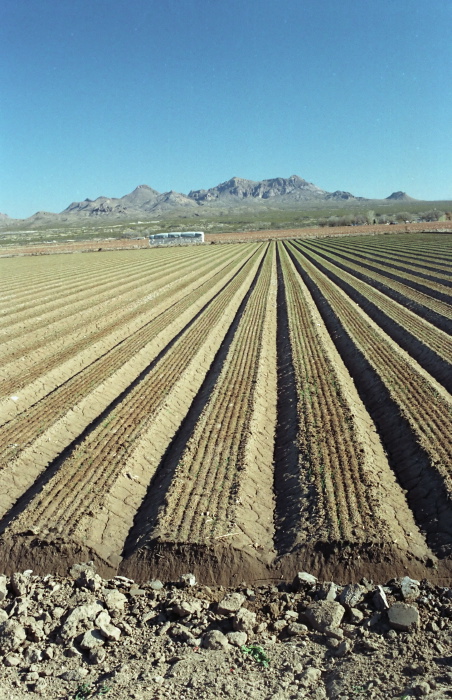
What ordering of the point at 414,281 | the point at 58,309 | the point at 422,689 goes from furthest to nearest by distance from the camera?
the point at 414,281
the point at 58,309
the point at 422,689

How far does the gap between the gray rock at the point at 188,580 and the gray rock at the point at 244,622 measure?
2.85ft

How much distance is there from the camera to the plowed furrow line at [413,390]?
330 inches

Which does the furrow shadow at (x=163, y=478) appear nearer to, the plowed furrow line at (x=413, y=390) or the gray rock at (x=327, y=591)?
the gray rock at (x=327, y=591)

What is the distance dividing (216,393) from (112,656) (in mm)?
6969

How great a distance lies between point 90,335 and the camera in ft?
59.2

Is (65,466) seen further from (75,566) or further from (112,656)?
(112,656)

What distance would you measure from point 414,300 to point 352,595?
17.5 m

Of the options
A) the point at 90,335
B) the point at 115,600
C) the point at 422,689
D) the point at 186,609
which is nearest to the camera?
the point at 422,689

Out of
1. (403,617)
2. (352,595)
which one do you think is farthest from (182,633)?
(403,617)

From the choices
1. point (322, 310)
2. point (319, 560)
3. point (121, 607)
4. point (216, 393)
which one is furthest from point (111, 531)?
point (322, 310)

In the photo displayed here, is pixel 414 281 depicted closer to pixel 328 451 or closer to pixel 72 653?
pixel 328 451

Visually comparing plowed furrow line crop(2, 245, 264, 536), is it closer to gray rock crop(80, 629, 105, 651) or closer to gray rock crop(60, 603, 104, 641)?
gray rock crop(60, 603, 104, 641)

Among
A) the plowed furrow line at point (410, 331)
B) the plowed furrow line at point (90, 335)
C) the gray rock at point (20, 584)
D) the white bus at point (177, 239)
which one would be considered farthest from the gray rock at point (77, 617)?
the white bus at point (177, 239)

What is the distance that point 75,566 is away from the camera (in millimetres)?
6184
